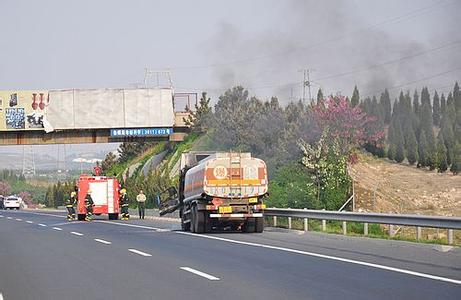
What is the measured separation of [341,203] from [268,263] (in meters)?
26.7

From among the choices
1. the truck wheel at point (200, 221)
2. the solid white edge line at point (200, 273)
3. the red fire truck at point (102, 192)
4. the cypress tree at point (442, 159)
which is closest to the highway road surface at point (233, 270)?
the solid white edge line at point (200, 273)

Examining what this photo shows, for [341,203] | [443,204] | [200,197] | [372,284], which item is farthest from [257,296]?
[443,204]

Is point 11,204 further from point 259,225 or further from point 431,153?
point 259,225

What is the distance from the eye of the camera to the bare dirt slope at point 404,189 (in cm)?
4784

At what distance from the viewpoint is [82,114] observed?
2601 inches

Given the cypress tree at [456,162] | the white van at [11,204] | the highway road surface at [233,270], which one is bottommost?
the white van at [11,204]

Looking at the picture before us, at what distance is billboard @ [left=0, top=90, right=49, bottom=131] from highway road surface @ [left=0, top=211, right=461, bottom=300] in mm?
39304

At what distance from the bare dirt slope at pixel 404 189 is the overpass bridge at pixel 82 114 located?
16.8m

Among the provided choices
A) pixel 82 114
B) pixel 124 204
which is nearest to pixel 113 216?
pixel 124 204

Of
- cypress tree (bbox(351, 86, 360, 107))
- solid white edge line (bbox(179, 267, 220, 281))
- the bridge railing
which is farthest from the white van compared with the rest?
solid white edge line (bbox(179, 267, 220, 281))

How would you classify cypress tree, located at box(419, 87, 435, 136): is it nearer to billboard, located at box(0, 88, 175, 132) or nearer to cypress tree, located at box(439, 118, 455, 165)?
cypress tree, located at box(439, 118, 455, 165)

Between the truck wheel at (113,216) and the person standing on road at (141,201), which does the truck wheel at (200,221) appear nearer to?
the person standing on road at (141,201)

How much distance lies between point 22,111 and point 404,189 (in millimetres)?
28374

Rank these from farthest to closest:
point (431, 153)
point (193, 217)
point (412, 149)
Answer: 1. point (412, 149)
2. point (431, 153)
3. point (193, 217)
